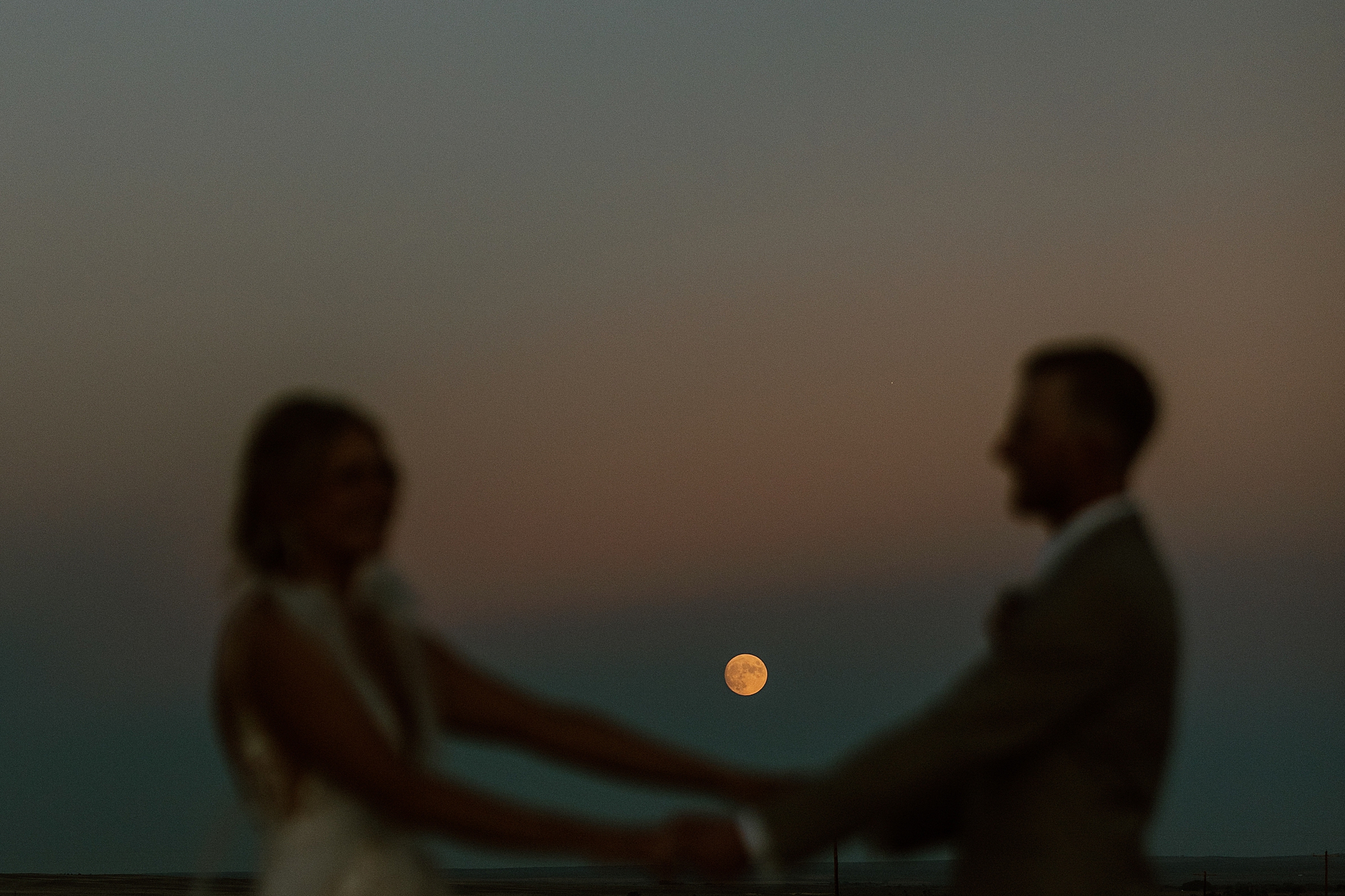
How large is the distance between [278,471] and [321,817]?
1.03 meters

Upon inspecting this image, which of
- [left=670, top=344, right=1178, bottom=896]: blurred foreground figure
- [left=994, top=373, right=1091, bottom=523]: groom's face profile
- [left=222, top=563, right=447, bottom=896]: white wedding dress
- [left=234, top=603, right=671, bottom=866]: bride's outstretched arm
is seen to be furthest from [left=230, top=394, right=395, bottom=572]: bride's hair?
[left=994, top=373, right=1091, bottom=523]: groom's face profile

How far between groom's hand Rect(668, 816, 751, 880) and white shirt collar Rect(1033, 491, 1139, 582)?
4.37 ft

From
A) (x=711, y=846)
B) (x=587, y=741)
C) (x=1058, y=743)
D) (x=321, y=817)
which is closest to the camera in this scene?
(x=321, y=817)

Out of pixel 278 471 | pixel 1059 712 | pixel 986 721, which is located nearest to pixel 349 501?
pixel 278 471

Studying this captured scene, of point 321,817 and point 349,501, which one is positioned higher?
point 349,501

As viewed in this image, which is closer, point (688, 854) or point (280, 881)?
point (280, 881)

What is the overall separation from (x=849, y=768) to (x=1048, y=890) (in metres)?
0.70

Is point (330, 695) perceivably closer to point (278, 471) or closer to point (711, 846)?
point (278, 471)

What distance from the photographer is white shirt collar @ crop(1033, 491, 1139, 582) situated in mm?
4797

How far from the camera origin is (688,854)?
515 cm

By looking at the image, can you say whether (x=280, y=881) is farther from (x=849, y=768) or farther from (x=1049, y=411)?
(x=1049, y=411)

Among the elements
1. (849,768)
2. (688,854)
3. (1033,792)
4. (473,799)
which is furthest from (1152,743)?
(473,799)

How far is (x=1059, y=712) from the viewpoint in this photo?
4543 mm

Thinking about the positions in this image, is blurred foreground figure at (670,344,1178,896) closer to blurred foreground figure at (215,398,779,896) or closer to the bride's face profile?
blurred foreground figure at (215,398,779,896)
